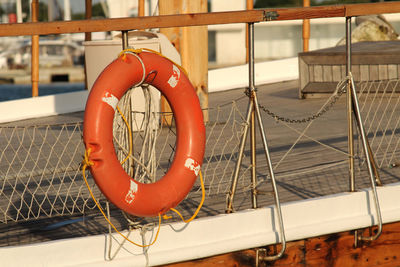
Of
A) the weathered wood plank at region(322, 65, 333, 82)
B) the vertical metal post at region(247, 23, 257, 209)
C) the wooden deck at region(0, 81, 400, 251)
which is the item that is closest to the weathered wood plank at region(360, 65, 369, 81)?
the weathered wood plank at region(322, 65, 333, 82)

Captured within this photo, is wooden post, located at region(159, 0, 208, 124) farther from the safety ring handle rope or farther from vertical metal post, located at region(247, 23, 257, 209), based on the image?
the safety ring handle rope

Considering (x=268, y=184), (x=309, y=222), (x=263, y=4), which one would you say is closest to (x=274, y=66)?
(x=268, y=184)

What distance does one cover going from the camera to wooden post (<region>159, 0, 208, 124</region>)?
659 cm

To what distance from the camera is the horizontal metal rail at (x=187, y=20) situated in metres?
3.41

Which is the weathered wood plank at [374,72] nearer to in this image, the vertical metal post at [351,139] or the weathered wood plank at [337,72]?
the weathered wood plank at [337,72]

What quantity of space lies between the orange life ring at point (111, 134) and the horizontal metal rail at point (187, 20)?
170 mm

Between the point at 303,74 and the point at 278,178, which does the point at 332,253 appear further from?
the point at 303,74

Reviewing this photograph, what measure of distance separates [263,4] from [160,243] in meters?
53.9

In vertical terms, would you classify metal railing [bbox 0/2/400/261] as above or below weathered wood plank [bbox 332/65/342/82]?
above

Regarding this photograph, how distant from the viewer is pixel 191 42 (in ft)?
22.2

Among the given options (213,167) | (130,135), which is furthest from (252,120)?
(213,167)

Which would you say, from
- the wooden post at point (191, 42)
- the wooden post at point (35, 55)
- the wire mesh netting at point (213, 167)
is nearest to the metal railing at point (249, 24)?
the wire mesh netting at point (213, 167)

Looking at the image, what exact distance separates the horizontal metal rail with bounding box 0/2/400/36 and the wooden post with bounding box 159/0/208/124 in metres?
2.74

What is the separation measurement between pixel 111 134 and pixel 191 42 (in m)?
3.57
